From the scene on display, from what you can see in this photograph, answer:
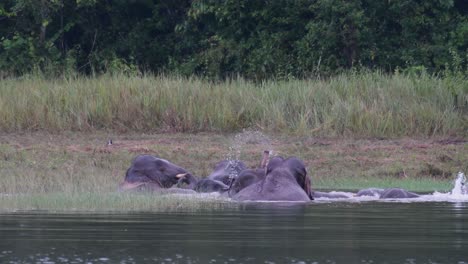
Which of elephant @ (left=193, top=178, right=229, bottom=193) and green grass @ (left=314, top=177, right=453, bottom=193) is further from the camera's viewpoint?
green grass @ (left=314, top=177, right=453, bottom=193)

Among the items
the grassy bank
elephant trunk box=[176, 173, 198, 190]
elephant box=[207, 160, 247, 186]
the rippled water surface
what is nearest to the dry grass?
the grassy bank

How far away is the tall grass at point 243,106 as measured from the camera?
22.5 metres

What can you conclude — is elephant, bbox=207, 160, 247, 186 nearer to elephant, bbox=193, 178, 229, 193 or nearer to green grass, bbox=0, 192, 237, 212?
elephant, bbox=193, 178, 229, 193

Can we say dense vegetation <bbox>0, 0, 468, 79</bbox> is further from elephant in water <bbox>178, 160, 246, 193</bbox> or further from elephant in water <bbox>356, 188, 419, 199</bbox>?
elephant in water <bbox>356, 188, 419, 199</bbox>

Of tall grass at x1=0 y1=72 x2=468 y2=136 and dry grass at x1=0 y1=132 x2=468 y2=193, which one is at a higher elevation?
tall grass at x1=0 y1=72 x2=468 y2=136

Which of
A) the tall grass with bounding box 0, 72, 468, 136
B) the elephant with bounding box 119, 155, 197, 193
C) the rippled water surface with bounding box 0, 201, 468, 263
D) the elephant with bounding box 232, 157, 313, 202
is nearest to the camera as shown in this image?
the rippled water surface with bounding box 0, 201, 468, 263

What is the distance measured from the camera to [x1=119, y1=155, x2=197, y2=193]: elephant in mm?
16078

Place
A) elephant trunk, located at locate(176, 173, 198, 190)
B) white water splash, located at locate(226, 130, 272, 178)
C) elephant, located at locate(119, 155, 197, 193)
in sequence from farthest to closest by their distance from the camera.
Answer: white water splash, located at locate(226, 130, 272, 178)
elephant trunk, located at locate(176, 173, 198, 190)
elephant, located at locate(119, 155, 197, 193)

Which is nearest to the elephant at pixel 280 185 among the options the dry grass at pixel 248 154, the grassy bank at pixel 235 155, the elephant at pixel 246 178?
the elephant at pixel 246 178

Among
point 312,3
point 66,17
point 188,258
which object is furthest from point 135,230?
point 66,17

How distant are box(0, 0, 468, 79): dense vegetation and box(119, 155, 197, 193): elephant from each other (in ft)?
35.0

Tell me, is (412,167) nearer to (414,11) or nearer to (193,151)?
(193,151)

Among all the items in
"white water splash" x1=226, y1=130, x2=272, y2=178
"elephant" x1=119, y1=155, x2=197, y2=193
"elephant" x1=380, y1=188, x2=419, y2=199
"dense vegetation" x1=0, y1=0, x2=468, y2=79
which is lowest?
"white water splash" x1=226, y1=130, x2=272, y2=178

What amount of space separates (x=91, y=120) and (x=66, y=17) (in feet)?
29.1
